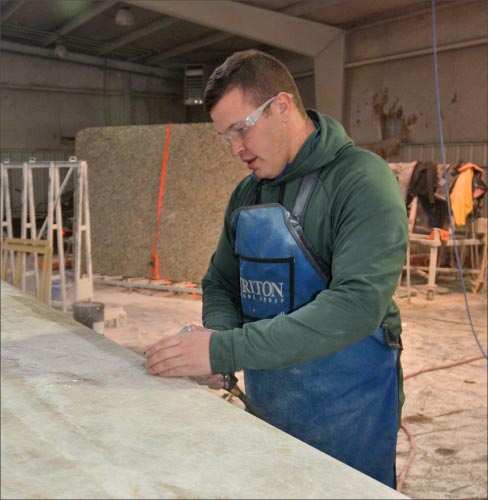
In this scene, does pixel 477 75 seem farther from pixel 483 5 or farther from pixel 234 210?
pixel 234 210

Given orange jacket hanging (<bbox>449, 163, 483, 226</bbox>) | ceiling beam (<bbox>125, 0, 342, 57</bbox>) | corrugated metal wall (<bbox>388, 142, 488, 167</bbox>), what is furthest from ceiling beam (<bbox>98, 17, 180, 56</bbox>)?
orange jacket hanging (<bbox>449, 163, 483, 226</bbox>)

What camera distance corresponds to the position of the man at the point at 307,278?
1.35 meters

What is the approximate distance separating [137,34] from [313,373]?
41.2 ft

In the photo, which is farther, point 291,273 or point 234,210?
point 234,210

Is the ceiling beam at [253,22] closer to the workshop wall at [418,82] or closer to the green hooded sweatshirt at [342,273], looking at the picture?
the workshop wall at [418,82]

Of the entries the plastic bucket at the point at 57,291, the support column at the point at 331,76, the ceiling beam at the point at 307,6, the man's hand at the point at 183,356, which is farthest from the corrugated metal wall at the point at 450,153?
the man's hand at the point at 183,356

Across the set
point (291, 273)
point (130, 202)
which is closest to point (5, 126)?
point (130, 202)

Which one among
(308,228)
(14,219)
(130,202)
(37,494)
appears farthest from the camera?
(14,219)

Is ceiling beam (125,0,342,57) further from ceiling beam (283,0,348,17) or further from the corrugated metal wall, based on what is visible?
the corrugated metal wall

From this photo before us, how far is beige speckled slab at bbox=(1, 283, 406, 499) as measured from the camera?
856 mm

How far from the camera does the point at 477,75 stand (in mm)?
9727

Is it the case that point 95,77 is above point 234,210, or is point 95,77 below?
above

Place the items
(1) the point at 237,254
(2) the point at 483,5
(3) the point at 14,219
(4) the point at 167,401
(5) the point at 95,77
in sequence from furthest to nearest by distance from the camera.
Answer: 1. (5) the point at 95,77
2. (3) the point at 14,219
3. (2) the point at 483,5
4. (1) the point at 237,254
5. (4) the point at 167,401

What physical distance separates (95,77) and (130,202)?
312 inches
